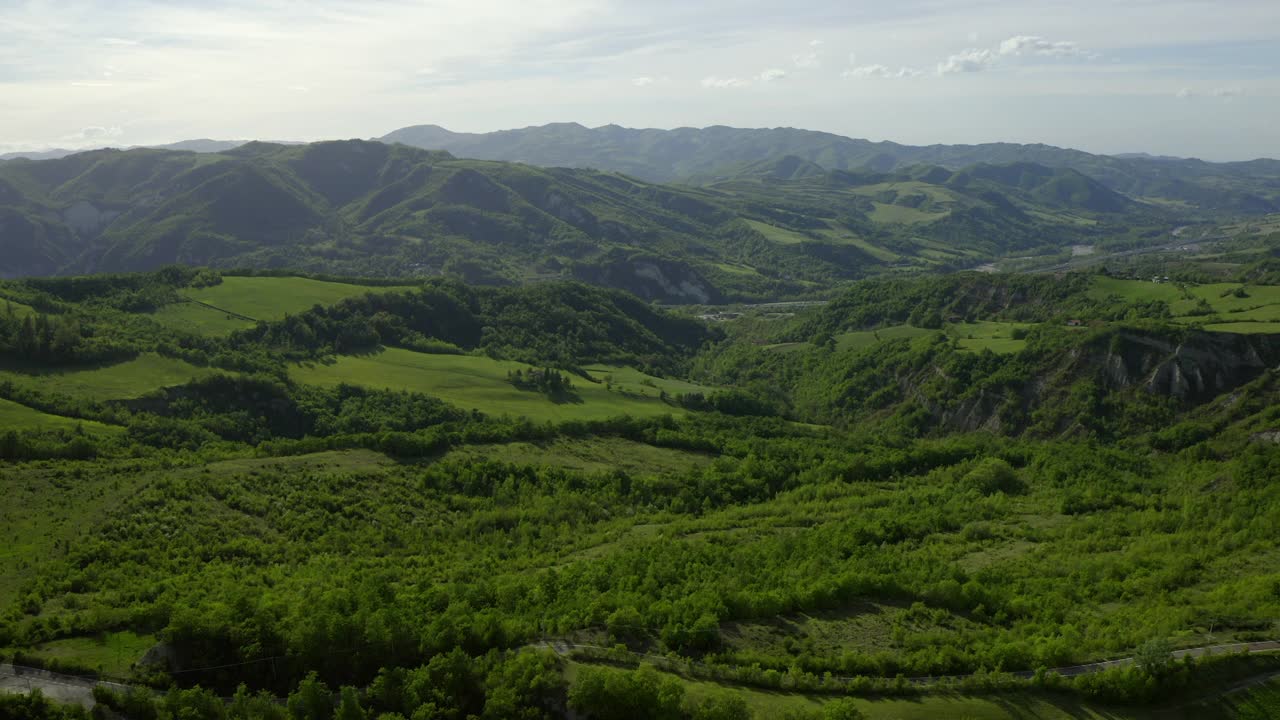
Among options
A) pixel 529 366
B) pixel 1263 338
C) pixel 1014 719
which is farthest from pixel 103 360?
pixel 1263 338

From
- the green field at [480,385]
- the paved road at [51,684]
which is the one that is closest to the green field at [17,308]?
the green field at [480,385]

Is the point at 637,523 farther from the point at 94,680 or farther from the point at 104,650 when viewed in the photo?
the point at 94,680

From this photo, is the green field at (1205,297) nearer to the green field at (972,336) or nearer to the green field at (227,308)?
the green field at (972,336)

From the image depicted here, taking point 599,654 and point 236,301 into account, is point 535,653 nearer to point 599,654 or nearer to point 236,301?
point 599,654

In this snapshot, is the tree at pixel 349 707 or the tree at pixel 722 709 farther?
the tree at pixel 722 709

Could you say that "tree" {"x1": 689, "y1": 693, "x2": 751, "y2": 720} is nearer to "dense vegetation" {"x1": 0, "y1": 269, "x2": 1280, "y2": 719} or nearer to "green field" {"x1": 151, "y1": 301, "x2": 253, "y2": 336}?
"dense vegetation" {"x1": 0, "y1": 269, "x2": 1280, "y2": 719}

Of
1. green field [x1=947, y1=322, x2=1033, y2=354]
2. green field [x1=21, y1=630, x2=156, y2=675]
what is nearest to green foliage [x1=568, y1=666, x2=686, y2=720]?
green field [x1=21, y1=630, x2=156, y2=675]

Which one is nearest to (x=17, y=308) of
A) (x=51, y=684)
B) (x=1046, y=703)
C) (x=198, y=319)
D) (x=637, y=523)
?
(x=198, y=319)

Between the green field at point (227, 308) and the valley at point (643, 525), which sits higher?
the green field at point (227, 308)
